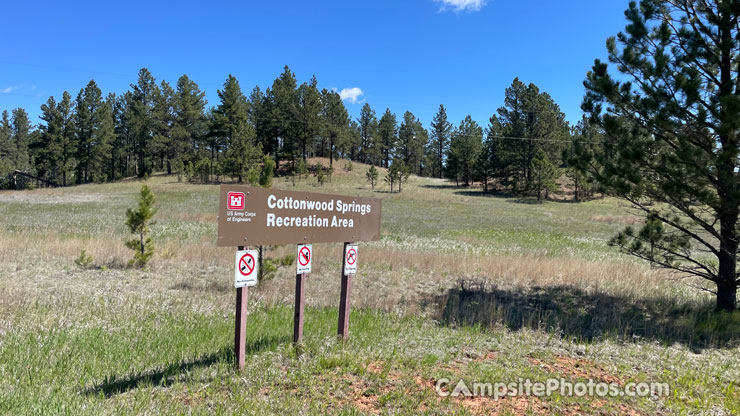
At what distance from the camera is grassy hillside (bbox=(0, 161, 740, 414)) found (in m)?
3.64

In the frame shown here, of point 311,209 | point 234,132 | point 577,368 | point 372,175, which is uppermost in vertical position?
point 234,132

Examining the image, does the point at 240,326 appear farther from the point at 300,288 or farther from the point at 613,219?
the point at 613,219

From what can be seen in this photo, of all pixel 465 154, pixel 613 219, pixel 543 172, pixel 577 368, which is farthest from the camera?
pixel 465 154

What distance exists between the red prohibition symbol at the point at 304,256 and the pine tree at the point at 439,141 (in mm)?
82751

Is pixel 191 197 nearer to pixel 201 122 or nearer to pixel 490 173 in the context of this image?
pixel 201 122

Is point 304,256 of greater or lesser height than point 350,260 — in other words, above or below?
above

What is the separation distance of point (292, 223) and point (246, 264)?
0.75 m

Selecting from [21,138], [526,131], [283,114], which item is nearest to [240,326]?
[526,131]

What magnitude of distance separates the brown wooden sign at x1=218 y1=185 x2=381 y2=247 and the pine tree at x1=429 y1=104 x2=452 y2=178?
81829 mm

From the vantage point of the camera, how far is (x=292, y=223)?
181 inches

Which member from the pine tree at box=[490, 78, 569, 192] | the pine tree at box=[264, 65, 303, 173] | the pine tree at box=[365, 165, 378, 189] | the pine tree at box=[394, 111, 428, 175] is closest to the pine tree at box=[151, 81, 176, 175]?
the pine tree at box=[264, 65, 303, 173]

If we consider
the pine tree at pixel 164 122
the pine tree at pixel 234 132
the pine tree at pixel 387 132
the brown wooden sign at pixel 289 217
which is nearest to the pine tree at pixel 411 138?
the pine tree at pixel 387 132

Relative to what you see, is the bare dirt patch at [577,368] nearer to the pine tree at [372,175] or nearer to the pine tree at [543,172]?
the pine tree at [543,172]

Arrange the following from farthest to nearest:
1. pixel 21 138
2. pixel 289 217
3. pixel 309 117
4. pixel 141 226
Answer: pixel 21 138
pixel 309 117
pixel 141 226
pixel 289 217
